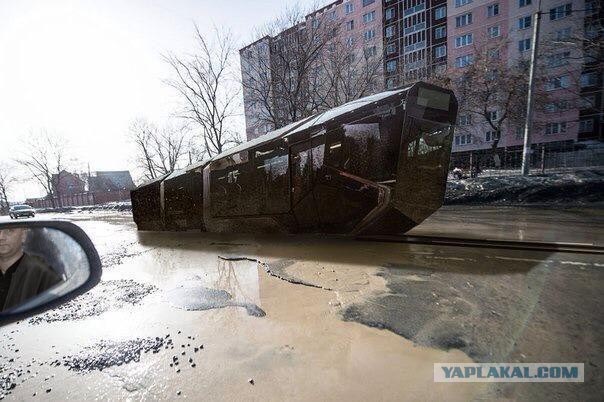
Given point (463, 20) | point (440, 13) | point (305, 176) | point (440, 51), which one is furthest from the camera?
point (440, 51)

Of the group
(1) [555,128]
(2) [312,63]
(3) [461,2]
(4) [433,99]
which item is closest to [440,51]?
(3) [461,2]

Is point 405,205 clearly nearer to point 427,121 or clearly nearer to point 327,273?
point 427,121

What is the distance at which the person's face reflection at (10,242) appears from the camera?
4.99ft

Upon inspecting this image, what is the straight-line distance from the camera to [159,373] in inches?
80.9

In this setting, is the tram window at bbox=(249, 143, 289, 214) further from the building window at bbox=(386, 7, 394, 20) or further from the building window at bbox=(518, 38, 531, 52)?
the building window at bbox=(386, 7, 394, 20)

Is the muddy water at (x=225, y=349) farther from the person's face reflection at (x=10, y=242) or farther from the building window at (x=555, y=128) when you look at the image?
the building window at (x=555, y=128)

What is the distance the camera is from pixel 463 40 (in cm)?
3612

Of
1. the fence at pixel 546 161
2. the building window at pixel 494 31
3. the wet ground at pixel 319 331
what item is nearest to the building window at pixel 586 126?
the building window at pixel 494 31

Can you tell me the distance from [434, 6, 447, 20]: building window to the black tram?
4215 centimetres

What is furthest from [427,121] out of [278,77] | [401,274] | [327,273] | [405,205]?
[278,77]

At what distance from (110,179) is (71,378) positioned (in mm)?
86146

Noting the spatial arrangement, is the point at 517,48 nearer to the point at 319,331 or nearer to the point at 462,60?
the point at 462,60

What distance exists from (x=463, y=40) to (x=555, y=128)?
14.9 m

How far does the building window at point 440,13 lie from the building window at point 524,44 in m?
9.93
